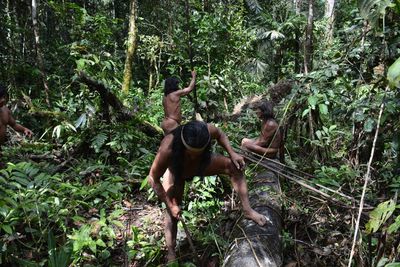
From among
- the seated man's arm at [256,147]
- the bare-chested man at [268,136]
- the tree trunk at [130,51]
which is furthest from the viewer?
the tree trunk at [130,51]

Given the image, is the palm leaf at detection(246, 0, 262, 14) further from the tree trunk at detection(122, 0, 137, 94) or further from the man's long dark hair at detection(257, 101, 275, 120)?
the man's long dark hair at detection(257, 101, 275, 120)

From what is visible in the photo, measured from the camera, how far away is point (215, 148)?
18.2ft

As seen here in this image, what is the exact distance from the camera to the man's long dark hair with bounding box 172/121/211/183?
3.20 metres

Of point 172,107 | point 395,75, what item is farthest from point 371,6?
point 172,107

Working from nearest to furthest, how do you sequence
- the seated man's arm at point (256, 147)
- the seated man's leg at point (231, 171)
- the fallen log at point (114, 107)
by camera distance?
the seated man's leg at point (231, 171)
the seated man's arm at point (256, 147)
the fallen log at point (114, 107)

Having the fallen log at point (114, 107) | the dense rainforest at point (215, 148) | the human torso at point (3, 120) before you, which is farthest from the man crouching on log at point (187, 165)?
the human torso at point (3, 120)

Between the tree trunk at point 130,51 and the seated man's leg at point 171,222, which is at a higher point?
the tree trunk at point 130,51

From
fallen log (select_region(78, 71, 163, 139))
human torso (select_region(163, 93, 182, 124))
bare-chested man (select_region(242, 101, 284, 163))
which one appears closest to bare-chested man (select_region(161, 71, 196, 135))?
human torso (select_region(163, 93, 182, 124))

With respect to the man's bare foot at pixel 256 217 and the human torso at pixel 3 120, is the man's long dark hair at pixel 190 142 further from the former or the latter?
the human torso at pixel 3 120

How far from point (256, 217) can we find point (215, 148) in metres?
2.20

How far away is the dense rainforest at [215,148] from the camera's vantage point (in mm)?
3461

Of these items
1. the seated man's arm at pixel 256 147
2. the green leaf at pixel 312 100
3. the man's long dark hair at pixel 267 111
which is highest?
the green leaf at pixel 312 100

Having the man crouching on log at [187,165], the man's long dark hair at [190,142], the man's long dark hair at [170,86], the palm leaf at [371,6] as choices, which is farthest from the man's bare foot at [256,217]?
the man's long dark hair at [170,86]

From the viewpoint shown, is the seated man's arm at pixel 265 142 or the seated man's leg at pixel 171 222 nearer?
the seated man's leg at pixel 171 222
